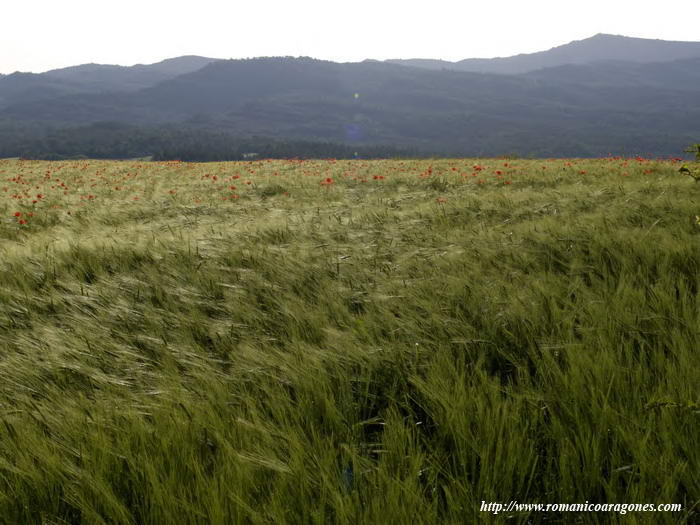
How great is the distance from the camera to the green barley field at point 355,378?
1.21 meters

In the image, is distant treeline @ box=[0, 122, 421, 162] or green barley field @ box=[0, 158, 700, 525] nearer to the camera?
green barley field @ box=[0, 158, 700, 525]

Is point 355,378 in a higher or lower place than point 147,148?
lower

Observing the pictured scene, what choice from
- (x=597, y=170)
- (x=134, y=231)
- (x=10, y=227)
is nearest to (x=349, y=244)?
(x=134, y=231)

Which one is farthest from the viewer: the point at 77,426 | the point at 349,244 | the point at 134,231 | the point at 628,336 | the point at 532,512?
the point at 134,231

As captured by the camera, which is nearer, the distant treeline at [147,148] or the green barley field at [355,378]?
the green barley field at [355,378]

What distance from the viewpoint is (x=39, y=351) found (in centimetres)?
219

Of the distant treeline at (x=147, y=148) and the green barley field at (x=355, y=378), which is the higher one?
the distant treeline at (x=147, y=148)

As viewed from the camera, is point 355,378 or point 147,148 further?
point 147,148

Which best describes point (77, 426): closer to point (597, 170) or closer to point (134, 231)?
point (134, 231)

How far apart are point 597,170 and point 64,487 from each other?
34.5 feet

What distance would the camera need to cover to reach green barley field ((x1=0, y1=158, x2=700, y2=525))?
3.98ft

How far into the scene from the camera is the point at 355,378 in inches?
72.2

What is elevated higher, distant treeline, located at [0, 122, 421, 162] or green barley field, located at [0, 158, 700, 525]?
distant treeline, located at [0, 122, 421, 162]

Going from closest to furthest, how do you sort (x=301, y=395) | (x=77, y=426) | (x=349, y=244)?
(x=77, y=426)
(x=301, y=395)
(x=349, y=244)
